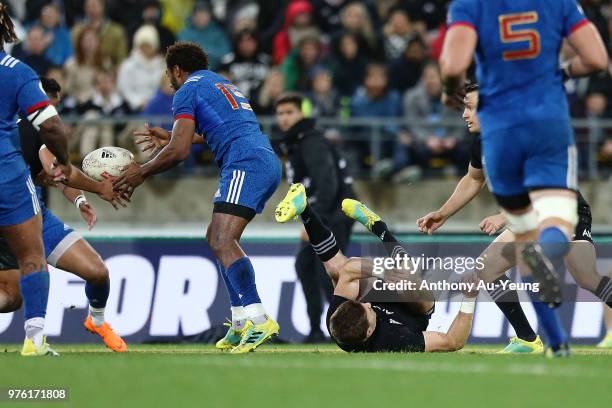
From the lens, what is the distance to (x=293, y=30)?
765 inches

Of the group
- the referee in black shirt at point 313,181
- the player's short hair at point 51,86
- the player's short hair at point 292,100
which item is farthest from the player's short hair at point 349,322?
the player's short hair at point 292,100

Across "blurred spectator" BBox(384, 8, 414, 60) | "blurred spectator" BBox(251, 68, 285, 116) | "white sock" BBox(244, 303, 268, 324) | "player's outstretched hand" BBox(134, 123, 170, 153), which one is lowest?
"white sock" BBox(244, 303, 268, 324)

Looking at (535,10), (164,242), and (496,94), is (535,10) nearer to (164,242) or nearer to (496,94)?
(496,94)

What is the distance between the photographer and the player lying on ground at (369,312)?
33.8 ft

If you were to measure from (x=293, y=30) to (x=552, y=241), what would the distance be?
1195cm

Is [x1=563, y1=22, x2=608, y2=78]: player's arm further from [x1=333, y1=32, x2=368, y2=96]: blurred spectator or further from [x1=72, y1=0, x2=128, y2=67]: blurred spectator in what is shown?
[x1=72, y1=0, x2=128, y2=67]: blurred spectator

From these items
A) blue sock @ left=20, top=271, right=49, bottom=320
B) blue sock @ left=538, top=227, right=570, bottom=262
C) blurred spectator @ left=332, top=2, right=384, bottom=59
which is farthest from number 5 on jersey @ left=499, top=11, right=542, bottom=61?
blurred spectator @ left=332, top=2, right=384, bottom=59

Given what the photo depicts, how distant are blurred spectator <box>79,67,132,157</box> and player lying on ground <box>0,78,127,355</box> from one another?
6305mm

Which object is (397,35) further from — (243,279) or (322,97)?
(243,279)

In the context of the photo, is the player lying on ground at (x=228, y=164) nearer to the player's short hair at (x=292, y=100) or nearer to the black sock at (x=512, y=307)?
the black sock at (x=512, y=307)

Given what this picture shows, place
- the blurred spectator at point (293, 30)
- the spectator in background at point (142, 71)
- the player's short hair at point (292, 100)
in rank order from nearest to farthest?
the player's short hair at point (292, 100) → the spectator in background at point (142, 71) → the blurred spectator at point (293, 30)

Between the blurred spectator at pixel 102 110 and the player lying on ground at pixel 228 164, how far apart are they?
6913 mm

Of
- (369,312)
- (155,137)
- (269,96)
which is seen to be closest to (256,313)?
(369,312)

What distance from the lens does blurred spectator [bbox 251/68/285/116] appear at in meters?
18.0
